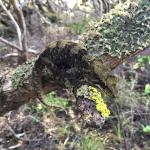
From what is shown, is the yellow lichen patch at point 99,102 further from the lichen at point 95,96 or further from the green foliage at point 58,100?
the green foliage at point 58,100

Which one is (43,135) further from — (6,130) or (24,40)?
(24,40)

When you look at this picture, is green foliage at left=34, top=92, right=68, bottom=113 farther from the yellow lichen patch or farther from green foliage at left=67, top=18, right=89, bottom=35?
the yellow lichen patch

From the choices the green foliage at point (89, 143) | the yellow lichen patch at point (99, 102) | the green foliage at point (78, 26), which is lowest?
the green foliage at point (89, 143)

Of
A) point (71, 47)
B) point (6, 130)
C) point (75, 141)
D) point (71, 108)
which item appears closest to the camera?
point (71, 47)

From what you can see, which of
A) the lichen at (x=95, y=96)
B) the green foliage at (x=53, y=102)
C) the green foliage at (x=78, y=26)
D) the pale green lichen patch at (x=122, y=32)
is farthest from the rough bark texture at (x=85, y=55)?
the green foliage at (x=78, y=26)

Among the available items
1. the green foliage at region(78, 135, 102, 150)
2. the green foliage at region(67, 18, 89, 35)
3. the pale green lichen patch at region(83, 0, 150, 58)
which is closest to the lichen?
the pale green lichen patch at region(83, 0, 150, 58)

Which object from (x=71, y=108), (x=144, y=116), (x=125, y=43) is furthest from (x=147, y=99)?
(x=125, y=43)

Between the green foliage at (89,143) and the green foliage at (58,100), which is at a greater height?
the green foliage at (58,100)
